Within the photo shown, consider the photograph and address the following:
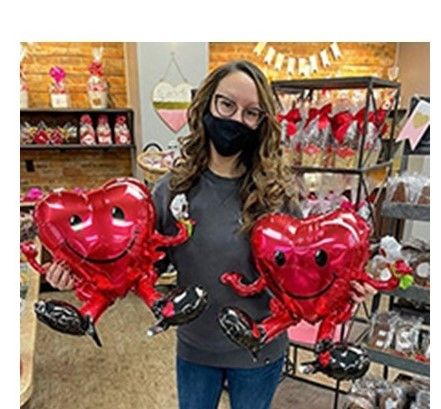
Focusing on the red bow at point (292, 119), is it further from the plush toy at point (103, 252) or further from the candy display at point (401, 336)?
the plush toy at point (103, 252)

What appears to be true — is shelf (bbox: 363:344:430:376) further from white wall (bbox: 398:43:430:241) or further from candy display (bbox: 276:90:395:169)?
white wall (bbox: 398:43:430:241)

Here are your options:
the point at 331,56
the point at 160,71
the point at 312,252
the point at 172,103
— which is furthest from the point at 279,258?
the point at 331,56

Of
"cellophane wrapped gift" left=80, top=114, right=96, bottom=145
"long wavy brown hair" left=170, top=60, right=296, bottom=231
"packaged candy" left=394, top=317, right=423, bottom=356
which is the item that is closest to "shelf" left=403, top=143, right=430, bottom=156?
"packaged candy" left=394, top=317, right=423, bottom=356

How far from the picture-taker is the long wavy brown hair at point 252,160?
1.10 m

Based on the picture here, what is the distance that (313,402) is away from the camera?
8.04ft

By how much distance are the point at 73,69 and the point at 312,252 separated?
4.16m

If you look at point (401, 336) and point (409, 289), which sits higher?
point (409, 289)

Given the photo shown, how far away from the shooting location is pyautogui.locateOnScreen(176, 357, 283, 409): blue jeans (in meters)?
1.24

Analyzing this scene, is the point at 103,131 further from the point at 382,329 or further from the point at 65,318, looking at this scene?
the point at 65,318

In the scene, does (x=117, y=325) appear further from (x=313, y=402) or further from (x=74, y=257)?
(x=74, y=257)

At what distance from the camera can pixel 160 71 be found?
13.2 ft

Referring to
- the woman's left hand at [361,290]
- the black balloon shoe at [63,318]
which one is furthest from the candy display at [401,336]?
the black balloon shoe at [63,318]
